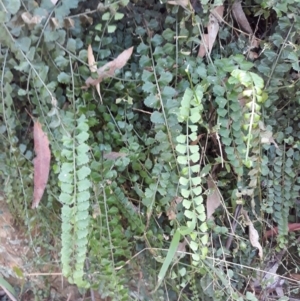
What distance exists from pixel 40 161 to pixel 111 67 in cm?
28

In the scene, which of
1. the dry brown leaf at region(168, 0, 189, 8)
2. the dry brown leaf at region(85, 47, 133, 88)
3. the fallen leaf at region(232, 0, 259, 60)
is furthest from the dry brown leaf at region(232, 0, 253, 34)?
the dry brown leaf at region(85, 47, 133, 88)

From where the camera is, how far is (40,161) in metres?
0.98

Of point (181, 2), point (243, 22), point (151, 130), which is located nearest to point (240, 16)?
point (243, 22)

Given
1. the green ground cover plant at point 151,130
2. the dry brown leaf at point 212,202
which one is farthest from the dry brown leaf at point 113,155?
the dry brown leaf at point 212,202

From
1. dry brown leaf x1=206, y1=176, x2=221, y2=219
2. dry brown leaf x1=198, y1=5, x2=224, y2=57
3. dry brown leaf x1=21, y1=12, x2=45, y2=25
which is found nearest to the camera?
dry brown leaf x1=21, y1=12, x2=45, y2=25

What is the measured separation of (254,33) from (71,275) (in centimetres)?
69


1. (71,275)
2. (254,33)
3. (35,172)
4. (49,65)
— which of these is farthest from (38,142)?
(254,33)

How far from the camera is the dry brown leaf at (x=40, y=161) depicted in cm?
96

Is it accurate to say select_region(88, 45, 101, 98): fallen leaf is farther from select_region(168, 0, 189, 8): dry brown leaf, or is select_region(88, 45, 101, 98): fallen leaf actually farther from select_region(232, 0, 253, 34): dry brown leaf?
select_region(232, 0, 253, 34): dry brown leaf

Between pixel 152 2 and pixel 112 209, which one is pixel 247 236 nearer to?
pixel 112 209

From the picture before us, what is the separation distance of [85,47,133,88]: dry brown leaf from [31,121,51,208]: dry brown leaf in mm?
162

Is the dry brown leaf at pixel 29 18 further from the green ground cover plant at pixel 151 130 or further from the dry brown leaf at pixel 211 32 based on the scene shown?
the dry brown leaf at pixel 211 32

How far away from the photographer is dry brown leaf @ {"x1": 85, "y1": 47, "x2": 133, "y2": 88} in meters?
0.88

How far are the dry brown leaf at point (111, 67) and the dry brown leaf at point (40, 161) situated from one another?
162 mm
